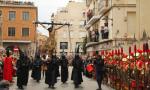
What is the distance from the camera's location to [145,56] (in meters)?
19.1

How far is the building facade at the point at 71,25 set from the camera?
106 metres

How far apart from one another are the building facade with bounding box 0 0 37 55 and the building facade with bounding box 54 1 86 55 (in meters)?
16.2

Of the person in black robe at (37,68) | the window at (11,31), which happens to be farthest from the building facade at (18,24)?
the person in black robe at (37,68)

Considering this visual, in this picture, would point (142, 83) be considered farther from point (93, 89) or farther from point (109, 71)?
point (109, 71)

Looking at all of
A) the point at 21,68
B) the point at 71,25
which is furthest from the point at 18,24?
the point at 21,68

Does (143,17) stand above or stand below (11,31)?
below

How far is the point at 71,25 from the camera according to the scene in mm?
105875

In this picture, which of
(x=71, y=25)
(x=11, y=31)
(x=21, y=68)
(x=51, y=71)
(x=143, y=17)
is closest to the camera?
(x=21, y=68)

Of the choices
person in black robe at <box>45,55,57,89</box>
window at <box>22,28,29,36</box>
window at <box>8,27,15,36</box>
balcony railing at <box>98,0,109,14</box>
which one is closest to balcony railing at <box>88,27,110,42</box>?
balcony railing at <box>98,0,109,14</box>

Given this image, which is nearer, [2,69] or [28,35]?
[2,69]

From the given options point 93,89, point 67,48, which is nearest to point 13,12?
point 67,48

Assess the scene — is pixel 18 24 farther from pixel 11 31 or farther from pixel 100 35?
pixel 100 35

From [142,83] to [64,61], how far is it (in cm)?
1420

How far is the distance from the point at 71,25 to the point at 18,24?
63.0 feet
